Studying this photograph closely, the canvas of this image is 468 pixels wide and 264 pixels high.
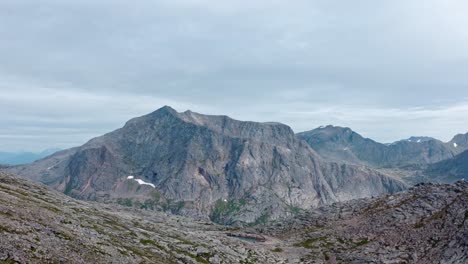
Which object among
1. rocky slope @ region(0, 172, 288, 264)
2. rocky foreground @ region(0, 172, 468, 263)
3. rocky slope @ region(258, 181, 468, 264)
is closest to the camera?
rocky slope @ region(0, 172, 288, 264)

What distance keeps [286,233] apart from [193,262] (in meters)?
87.7

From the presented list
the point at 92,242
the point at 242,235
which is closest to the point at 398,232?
the point at 242,235

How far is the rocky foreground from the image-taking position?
76.6 m

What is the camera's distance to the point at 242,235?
18400cm

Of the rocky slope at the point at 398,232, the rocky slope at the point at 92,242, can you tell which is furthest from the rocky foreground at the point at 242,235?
the rocky slope at the point at 398,232

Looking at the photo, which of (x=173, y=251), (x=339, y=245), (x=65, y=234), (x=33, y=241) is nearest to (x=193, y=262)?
(x=173, y=251)

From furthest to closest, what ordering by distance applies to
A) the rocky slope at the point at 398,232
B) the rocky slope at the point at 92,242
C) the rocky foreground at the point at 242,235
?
1. the rocky slope at the point at 398,232
2. the rocky foreground at the point at 242,235
3. the rocky slope at the point at 92,242

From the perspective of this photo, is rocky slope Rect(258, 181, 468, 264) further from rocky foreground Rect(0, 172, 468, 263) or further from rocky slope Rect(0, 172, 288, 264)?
rocky slope Rect(0, 172, 288, 264)

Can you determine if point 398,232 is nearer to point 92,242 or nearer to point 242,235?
point 242,235

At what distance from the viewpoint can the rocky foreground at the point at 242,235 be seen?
251ft

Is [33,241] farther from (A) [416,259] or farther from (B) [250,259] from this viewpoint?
(A) [416,259]

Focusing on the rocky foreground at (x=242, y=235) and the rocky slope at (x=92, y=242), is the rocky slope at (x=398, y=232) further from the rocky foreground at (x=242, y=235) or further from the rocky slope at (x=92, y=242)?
the rocky slope at (x=92, y=242)

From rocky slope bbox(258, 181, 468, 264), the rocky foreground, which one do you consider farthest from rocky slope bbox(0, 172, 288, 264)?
rocky slope bbox(258, 181, 468, 264)

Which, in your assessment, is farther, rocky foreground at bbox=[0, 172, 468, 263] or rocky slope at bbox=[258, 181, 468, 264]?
rocky slope at bbox=[258, 181, 468, 264]
